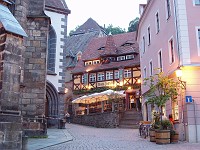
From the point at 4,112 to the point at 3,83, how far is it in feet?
2.39

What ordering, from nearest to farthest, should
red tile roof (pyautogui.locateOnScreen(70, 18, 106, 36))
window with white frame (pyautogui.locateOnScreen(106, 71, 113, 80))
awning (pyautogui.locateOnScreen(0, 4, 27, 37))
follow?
awning (pyautogui.locateOnScreen(0, 4, 27, 37)) < window with white frame (pyautogui.locateOnScreen(106, 71, 113, 80)) < red tile roof (pyautogui.locateOnScreen(70, 18, 106, 36))

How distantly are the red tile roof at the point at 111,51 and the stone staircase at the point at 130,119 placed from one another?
6913 mm

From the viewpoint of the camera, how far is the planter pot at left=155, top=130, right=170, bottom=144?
12172 mm

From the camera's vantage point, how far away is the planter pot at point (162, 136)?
12.2m

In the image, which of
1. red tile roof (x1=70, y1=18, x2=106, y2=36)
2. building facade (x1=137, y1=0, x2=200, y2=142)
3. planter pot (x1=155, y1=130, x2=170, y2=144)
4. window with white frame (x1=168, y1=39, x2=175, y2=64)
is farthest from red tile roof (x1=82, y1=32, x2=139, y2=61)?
planter pot (x1=155, y1=130, x2=170, y2=144)

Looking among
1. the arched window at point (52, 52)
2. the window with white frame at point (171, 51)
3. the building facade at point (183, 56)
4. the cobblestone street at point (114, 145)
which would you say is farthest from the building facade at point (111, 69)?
the cobblestone street at point (114, 145)

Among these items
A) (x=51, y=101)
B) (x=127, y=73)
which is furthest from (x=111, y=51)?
(x=51, y=101)

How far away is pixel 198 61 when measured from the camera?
556 inches

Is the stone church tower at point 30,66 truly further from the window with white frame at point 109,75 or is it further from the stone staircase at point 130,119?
the window with white frame at point 109,75

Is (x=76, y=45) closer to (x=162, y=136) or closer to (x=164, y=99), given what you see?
(x=164, y=99)

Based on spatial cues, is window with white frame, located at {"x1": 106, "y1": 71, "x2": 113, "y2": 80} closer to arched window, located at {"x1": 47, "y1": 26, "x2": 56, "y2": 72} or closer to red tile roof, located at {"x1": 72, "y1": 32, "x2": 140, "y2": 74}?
red tile roof, located at {"x1": 72, "y1": 32, "x2": 140, "y2": 74}

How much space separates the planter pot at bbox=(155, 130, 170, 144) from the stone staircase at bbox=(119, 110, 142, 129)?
39.6ft

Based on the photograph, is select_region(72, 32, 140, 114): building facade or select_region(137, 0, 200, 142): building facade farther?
select_region(72, 32, 140, 114): building facade

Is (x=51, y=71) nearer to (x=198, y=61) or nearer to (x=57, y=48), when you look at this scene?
(x=57, y=48)
